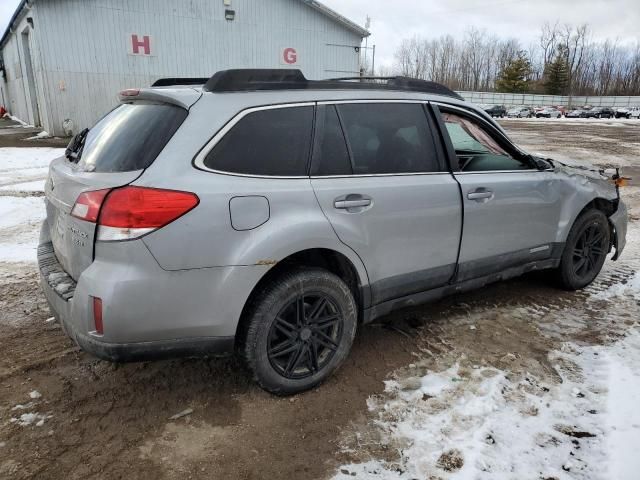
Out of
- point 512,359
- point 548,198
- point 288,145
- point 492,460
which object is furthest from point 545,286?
point 288,145

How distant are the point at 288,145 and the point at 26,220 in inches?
214

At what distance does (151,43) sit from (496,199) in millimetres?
19753

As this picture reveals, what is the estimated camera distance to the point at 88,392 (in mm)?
2975

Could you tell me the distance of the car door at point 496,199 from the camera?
3549 mm

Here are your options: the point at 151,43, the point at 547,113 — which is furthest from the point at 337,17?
the point at 547,113

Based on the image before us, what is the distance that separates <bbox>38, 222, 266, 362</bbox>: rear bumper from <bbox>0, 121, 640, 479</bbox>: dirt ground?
1.55 feet

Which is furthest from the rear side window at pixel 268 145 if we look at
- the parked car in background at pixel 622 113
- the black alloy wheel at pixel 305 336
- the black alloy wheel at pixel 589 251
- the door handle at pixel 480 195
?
the parked car in background at pixel 622 113

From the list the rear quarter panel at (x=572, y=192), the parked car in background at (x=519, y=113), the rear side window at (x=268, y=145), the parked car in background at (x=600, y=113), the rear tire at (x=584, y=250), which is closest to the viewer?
the rear side window at (x=268, y=145)

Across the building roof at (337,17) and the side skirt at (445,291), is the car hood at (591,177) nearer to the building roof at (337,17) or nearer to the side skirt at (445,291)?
the side skirt at (445,291)

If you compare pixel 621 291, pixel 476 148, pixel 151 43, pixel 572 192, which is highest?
pixel 151 43

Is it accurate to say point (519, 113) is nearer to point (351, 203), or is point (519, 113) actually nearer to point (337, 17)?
point (337, 17)

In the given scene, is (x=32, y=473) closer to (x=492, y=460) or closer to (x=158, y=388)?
(x=158, y=388)

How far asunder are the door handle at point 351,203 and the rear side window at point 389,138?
190 millimetres

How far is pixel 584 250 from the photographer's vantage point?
4.56 metres
